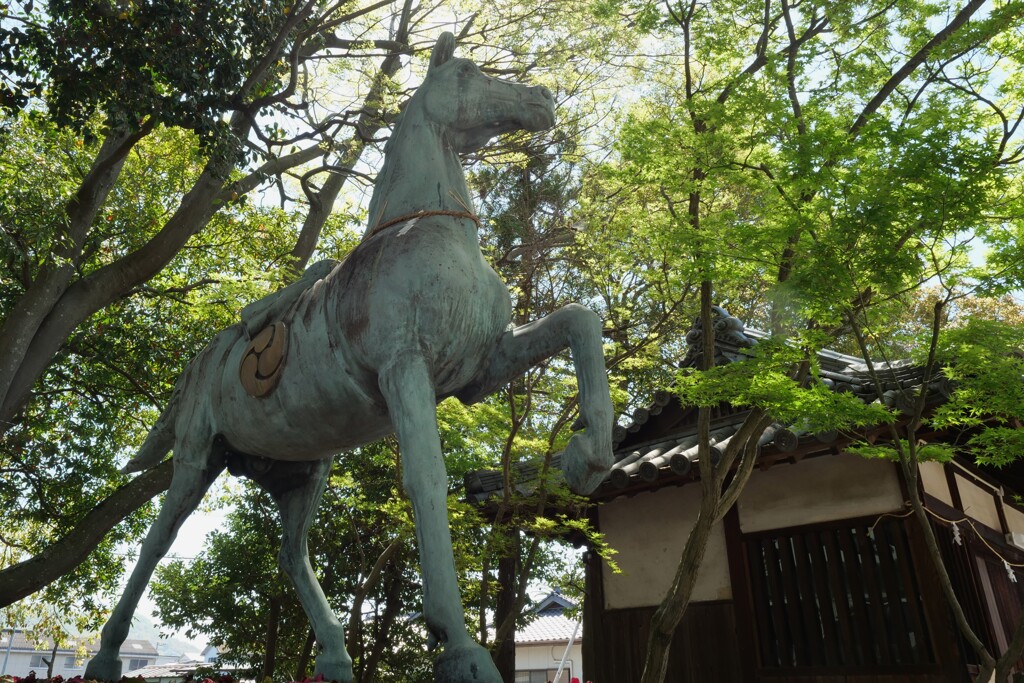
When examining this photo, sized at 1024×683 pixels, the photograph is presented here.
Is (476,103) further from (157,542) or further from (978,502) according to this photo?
(978,502)

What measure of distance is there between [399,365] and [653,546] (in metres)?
7.64

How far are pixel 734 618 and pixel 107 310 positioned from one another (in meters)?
8.75

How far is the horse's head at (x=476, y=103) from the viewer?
10.3 feet

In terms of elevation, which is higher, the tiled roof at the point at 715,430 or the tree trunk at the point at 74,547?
the tiled roof at the point at 715,430

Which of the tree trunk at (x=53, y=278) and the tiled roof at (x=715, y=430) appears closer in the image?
the tree trunk at (x=53, y=278)

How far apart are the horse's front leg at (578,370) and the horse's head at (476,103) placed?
0.91 metres

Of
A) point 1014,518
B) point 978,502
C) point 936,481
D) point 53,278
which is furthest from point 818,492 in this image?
point 53,278

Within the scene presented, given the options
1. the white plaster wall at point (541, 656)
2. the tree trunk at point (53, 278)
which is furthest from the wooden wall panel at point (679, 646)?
the white plaster wall at point (541, 656)

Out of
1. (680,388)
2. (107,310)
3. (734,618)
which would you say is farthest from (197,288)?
(734,618)

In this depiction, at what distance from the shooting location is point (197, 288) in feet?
34.5

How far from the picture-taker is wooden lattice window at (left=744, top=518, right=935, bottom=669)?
7293 mm

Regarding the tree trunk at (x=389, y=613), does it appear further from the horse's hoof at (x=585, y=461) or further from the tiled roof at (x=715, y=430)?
the horse's hoof at (x=585, y=461)

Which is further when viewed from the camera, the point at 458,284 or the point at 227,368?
the point at 227,368

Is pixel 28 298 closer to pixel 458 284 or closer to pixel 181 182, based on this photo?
pixel 181 182
